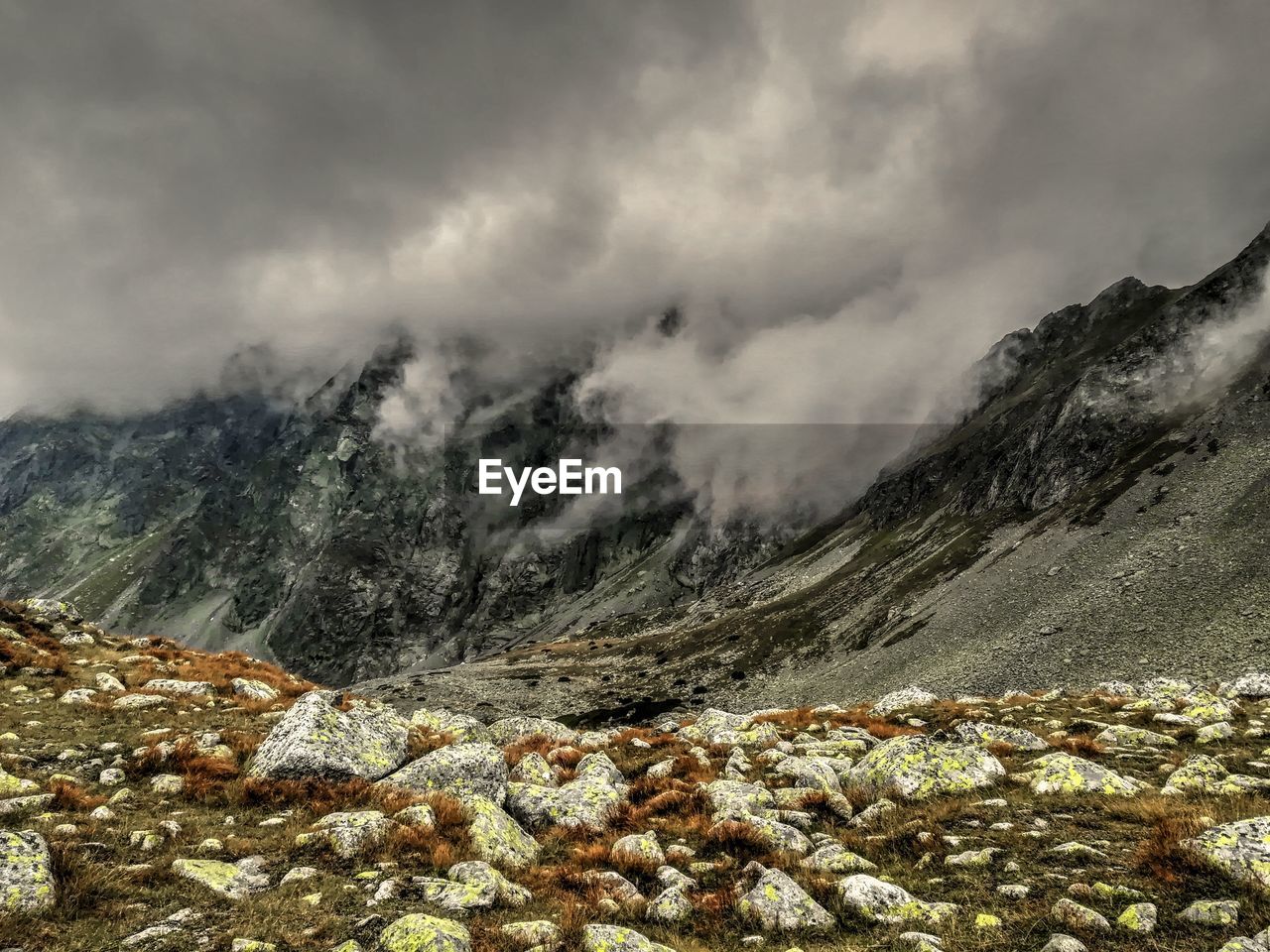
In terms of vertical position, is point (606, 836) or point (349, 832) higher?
point (349, 832)

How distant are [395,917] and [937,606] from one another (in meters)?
105

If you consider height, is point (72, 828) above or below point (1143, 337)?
below

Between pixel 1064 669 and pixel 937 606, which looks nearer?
pixel 1064 669

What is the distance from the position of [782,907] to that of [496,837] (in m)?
5.43

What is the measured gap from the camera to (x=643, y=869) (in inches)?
411

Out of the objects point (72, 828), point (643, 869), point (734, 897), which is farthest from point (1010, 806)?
point (72, 828)

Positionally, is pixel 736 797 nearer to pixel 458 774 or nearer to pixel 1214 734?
pixel 458 774

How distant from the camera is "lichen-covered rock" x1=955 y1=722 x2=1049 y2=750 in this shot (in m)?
17.0

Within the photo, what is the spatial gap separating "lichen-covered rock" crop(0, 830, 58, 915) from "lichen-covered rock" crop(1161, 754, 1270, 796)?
60.1 ft

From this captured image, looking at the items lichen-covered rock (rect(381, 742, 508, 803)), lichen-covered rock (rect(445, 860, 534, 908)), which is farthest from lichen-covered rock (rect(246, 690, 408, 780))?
lichen-covered rock (rect(445, 860, 534, 908))

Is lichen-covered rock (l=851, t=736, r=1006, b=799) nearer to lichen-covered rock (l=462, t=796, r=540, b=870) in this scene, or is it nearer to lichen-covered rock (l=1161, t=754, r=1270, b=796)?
lichen-covered rock (l=1161, t=754, r=1270, b=796)

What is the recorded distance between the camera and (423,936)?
22.6 ft

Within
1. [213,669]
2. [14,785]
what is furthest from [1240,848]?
[213,669]

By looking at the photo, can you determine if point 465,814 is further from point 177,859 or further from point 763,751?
point 763,751
